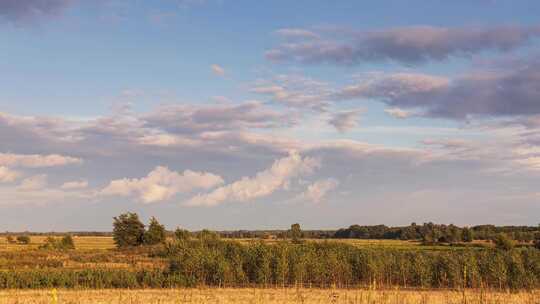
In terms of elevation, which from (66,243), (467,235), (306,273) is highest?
(467,235)

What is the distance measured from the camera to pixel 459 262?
4522 cm

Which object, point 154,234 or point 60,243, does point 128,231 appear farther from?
point 60,243

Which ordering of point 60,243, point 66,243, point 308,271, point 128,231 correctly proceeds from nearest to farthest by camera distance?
1. point 308,271
2. point 128,231
3. point 60,243
4. point 66,243

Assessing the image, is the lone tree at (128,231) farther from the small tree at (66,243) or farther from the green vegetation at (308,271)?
the green vegetation at (308,271)

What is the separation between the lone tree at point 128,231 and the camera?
9694cm

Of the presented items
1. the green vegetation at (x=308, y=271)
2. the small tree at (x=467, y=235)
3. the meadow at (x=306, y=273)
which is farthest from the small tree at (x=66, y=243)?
the small tree at (x=467, y=235)

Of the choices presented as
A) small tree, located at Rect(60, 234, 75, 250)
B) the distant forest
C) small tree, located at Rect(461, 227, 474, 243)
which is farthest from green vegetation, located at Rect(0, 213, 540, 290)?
small tree, located at Rect(461, 227, 474, 243)

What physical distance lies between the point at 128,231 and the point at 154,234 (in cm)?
416

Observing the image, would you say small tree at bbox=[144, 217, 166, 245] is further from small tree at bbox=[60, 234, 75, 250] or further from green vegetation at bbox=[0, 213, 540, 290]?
green vegetation at bbox=[0, 213, 540, 290]

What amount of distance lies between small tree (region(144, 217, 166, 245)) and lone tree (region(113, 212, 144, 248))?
991 mm

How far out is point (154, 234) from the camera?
9838 centimetres

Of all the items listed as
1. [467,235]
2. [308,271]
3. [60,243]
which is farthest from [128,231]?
[467,235]

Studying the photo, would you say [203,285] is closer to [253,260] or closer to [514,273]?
[253,260]

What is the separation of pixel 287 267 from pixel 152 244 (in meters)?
56.3
